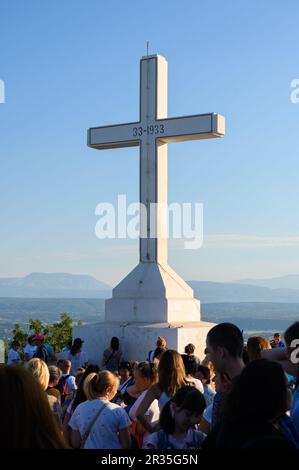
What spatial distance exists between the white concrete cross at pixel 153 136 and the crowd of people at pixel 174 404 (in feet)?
23.3

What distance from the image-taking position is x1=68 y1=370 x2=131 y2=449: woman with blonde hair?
5.14 metres

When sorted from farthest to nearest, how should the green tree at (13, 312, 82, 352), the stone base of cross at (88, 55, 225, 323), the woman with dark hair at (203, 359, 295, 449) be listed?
the green tree at (13, 312, 82, 352) → the stone base of cross at (88, 55, 225, 323) → the woman with dark hair at (203, 359, 295, 449)

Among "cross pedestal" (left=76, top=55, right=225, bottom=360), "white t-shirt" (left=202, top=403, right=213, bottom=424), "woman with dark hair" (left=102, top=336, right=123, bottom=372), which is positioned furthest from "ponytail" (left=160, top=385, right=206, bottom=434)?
"cross pedestal" (left=76, top=55, right=225, bottom=360)

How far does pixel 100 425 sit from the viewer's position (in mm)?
5152

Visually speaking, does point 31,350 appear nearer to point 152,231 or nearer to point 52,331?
point 152,231

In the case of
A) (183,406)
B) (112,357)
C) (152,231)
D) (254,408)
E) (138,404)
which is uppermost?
(152,231)

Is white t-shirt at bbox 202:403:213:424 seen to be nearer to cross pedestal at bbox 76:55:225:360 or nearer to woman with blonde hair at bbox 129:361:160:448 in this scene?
woman with blonde hair at bbox 129:361:160:448

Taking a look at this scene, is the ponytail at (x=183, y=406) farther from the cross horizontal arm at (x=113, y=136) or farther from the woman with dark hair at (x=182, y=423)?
the cross horizontal arm at (x=113, y=136)

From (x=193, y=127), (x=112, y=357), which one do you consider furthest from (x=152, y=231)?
(x=112, y=357)

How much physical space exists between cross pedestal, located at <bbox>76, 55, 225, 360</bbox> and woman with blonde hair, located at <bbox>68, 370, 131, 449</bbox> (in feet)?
28.9

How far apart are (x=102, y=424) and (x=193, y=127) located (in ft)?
34.3
